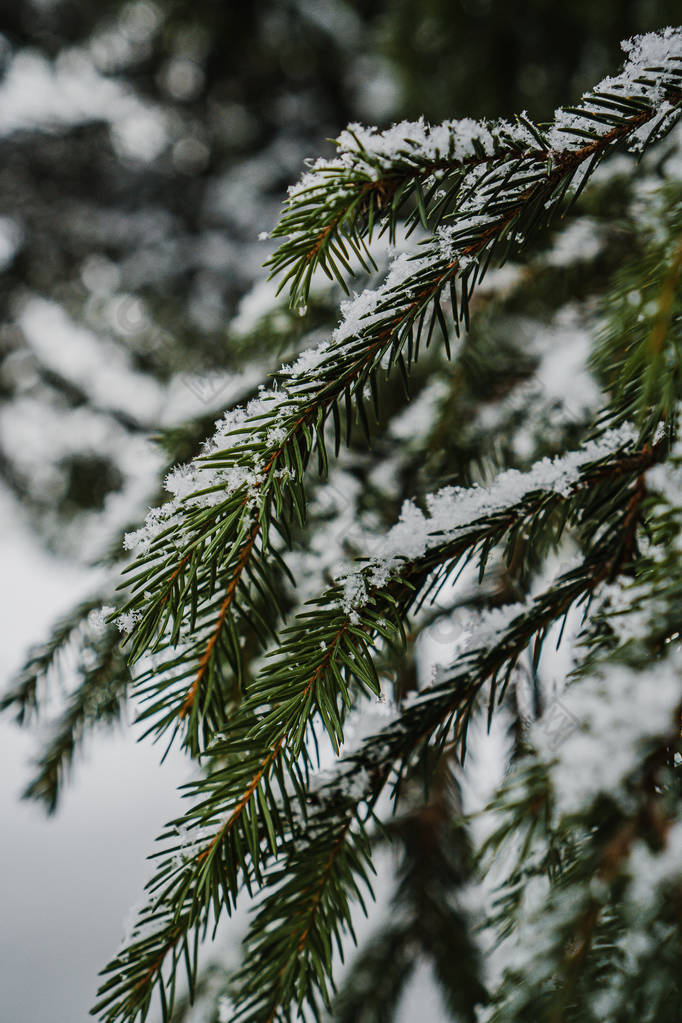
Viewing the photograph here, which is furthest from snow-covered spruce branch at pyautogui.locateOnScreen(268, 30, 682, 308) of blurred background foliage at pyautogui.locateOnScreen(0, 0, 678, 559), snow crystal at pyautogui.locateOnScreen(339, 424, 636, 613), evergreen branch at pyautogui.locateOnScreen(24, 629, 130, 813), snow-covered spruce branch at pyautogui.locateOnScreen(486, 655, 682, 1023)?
blurred background foliage at pyautogui.locateOnScreen(0, 0, 678, 559)

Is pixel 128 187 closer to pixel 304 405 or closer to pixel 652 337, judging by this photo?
pixel 304 405

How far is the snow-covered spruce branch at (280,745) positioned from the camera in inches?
18.2

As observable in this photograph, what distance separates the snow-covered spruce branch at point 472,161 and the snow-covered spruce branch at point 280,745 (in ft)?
0.77

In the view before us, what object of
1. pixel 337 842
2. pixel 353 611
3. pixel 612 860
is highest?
pixel 353 611

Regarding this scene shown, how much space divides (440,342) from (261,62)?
6.18 ft

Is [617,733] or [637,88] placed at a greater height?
[637,88]

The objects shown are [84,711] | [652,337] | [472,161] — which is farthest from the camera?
[84,711]

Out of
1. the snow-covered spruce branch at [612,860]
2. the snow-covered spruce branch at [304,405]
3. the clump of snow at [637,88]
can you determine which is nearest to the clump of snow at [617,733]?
the snow-covered spruce branch at [612,860]

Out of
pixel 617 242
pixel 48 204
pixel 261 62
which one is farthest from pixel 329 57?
pixel 617 242

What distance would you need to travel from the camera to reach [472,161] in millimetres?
427

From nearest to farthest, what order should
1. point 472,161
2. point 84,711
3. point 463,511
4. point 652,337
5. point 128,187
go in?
point 652,337, point 472,161, point 463,511, point 84,711, point 128,187

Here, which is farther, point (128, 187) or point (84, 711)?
point (128, 187)

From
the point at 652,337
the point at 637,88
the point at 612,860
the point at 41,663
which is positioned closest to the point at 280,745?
the point at 612,860

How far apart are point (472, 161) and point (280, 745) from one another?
43 centimetres
